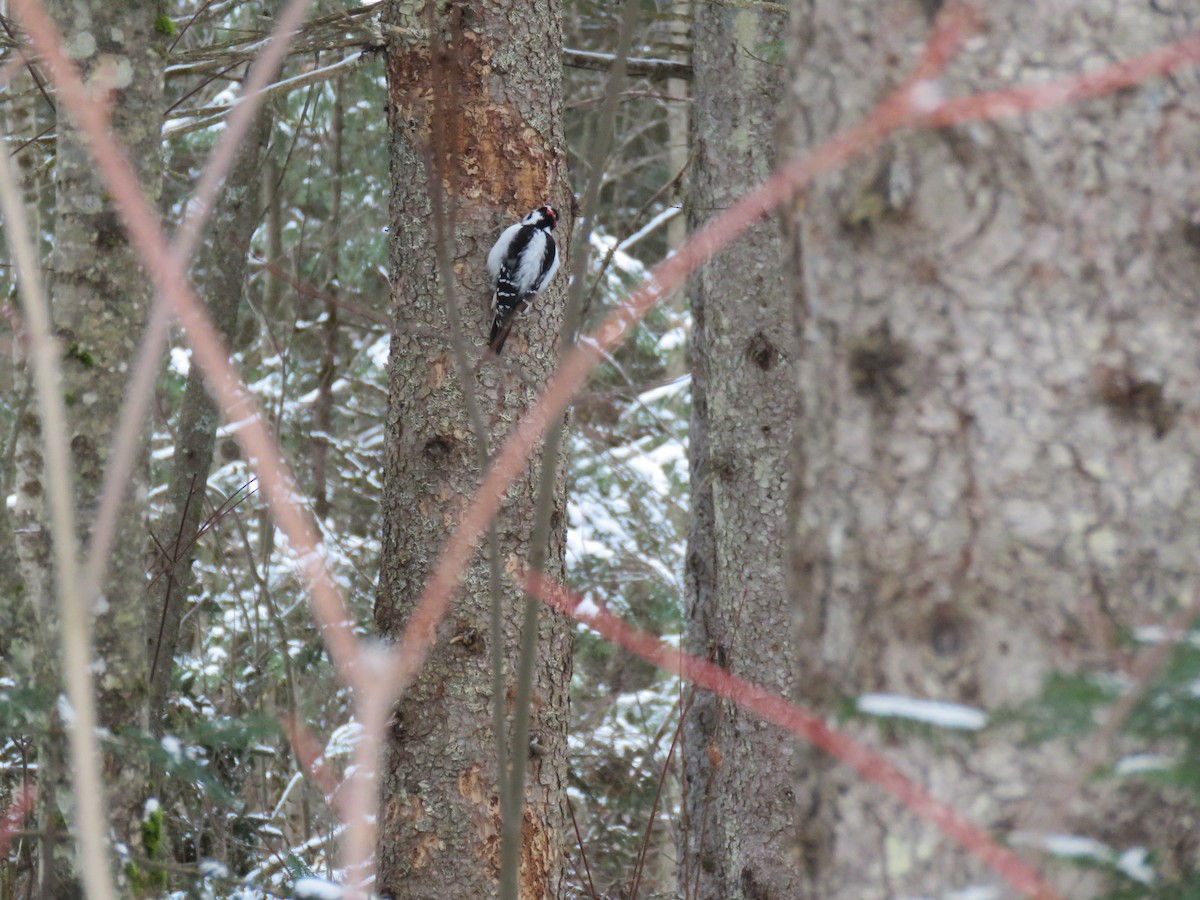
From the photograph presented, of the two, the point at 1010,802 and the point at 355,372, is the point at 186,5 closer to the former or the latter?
the point at 355,372

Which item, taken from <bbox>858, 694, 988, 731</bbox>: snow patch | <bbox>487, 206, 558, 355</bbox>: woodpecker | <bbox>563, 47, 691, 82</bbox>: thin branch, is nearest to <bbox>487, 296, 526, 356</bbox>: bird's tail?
<bbox>487, 206, 558, 355</bbox>: woodpecker

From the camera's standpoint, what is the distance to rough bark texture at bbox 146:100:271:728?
203 inches

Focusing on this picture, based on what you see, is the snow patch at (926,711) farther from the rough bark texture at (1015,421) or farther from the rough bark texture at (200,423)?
the rough bark texture at (200,423)

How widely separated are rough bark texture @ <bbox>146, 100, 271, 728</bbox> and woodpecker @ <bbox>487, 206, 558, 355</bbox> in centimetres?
183

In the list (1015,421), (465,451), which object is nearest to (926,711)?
(1015,421)

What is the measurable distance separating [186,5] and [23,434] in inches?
271

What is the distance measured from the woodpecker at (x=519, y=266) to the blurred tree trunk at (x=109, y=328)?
1.14 metres

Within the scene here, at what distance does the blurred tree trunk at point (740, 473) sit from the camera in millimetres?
4680

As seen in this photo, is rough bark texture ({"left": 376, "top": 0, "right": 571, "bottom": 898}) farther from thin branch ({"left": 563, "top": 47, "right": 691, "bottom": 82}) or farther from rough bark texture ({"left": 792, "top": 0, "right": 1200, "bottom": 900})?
rough bark texture ({"left": 792, "top": 0, "right": 1200, "bottom": 900})

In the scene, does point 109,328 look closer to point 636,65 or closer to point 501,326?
point 501,326

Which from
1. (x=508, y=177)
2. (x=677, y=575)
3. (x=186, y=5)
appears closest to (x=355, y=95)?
(x=186, y=5)

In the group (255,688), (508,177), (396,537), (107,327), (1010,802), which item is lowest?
(255,688)

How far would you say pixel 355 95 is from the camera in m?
8.87

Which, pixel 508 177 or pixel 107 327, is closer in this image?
pixel 107 327
